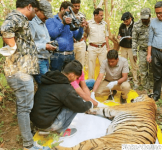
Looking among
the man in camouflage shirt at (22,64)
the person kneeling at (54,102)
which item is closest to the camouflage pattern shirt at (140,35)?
the person kneeling at (54,102)

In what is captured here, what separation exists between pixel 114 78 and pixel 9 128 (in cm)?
248

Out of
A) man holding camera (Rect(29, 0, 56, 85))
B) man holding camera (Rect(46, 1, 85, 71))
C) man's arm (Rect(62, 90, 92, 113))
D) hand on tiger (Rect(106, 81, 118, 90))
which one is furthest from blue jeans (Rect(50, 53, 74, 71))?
man's arm (Rect(62, 90, 92, 113))

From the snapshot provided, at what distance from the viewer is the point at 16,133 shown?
3.04m

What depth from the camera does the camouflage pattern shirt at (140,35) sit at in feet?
16.1

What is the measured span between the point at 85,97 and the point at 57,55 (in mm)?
1134

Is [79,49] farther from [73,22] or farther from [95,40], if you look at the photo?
[73,22]

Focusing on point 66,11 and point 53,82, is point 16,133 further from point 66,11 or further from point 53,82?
point 66,11

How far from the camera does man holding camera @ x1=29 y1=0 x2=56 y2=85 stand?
3137mm

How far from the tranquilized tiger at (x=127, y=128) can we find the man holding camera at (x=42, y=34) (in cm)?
126

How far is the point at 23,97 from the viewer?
7.96ft

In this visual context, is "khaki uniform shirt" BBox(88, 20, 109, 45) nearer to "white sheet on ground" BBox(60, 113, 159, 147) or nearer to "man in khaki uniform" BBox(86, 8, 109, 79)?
"man in khaki uniform" BBox(86, 8, 109, 79)

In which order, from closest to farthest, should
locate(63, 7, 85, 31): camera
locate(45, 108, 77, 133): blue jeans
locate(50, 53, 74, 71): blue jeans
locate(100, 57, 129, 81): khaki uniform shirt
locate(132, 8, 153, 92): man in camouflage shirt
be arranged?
1. locate(45, 108, 77, 133): blue jeans
2. locate(63, 7, 85, 31): camera
3. locate(50, 53, 74, 71): blue jeans
4. locate(100, 57, 129, 81): khaki uniform shirt
5. locate(132, 8, 153, 92): man in camouflage shirt

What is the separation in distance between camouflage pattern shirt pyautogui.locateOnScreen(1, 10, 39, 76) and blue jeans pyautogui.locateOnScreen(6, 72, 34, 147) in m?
0.08

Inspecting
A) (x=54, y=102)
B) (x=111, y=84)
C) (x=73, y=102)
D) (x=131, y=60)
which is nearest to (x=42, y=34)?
(x=54, y=102)
